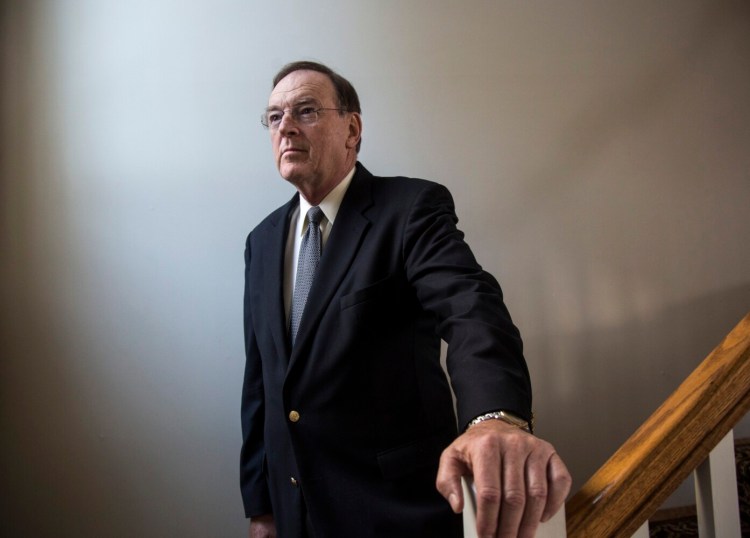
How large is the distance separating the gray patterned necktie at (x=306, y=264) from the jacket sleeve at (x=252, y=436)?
272mm

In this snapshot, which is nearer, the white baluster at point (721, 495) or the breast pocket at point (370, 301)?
the white baluster at point (721, 495)

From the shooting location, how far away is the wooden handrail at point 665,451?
660 millimetres

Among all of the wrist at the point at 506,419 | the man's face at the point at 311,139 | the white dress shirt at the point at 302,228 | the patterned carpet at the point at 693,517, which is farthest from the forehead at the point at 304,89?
the patterned carpet at the point at 693,517

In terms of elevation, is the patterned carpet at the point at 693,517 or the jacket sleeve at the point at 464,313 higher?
the jacket sleeve at the point at 464,313

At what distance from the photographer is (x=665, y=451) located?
692mm

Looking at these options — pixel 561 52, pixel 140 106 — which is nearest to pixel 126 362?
pixel 140 106

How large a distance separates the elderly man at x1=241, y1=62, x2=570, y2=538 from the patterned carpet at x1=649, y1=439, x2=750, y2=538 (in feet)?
2.48

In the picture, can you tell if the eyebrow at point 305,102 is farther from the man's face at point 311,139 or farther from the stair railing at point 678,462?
the stair railing at point 678,462

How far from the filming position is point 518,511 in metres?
0.54

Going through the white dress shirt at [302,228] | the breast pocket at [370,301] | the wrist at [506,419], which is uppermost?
the white dress shirt at [302,228]

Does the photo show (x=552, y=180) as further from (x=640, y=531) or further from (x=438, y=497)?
(x=640, y=531)

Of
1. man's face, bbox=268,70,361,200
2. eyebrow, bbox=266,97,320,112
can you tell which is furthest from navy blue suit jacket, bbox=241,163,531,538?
eyebrow, bbox=266,97,320,112

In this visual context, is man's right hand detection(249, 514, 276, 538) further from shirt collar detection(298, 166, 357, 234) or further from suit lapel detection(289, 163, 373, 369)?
shirt collar detection(298, 166, 357, 234)

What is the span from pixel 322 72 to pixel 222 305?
82 centimetres
